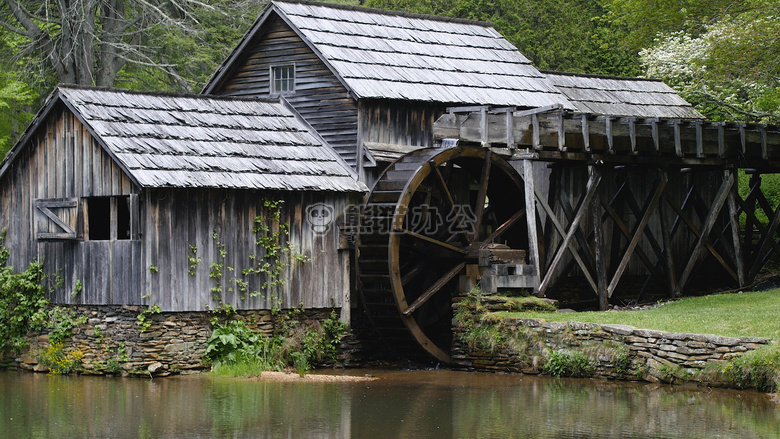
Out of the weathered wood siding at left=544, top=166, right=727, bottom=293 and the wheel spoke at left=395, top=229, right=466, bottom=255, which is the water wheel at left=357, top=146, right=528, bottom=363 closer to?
the wheel spoke at left=395, top=229, right=466, bottom=255

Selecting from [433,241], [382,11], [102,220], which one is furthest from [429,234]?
[102,220]

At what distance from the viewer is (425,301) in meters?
20.2

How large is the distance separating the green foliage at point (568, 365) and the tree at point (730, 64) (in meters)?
9.99

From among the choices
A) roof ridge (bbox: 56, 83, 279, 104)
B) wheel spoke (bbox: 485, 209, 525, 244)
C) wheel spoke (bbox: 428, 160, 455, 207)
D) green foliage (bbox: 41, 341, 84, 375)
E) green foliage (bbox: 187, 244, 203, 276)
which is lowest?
green foliage (bbox: 41, 341, 84, 375)

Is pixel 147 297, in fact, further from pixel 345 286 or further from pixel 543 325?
pixel 543 325

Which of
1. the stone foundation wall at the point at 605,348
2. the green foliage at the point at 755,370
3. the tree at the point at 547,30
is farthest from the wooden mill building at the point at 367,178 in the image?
the tree at the point at 547,30

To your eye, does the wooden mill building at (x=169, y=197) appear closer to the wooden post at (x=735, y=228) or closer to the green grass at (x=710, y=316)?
the green grass at (x=710, y=316)

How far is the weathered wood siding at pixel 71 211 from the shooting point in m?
17.8

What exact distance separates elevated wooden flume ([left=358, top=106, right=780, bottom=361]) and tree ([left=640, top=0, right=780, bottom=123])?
1894 millimetres

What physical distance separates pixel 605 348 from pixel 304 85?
8.06m

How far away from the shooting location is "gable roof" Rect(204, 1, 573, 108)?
20781 millimetres

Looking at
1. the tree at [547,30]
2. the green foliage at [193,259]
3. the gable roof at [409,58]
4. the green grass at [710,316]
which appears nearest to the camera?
the green grass at [710,316]

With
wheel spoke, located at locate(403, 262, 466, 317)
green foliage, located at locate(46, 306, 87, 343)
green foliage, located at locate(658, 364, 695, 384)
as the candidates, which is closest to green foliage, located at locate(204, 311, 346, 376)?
wheel spoke, located at locate(403, 262, 466, 317)

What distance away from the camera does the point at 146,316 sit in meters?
17.5
